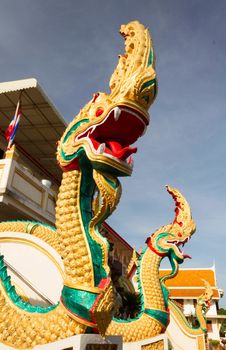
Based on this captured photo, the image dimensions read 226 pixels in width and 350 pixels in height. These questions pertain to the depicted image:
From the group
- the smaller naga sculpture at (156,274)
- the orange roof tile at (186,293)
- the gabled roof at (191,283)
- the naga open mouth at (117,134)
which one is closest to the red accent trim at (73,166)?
the naga open mouth at (117,134)

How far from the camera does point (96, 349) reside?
2.20 metres

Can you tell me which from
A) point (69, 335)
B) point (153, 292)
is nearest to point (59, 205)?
point (69, 335)

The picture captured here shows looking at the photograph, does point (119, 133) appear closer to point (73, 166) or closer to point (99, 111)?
point (99, 111)

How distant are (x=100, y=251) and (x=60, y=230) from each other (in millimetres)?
383

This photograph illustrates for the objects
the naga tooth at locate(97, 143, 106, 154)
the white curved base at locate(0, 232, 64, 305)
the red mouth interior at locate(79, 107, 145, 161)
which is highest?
the red mouth interior at locate(79, 107, 145, 161)

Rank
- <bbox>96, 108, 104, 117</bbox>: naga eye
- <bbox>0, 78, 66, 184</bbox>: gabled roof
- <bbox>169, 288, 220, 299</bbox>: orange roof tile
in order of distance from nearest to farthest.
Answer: <bbox>96, 108, 104, 117</bbox>: naga eye → <bbox>0, 78, 66, 184</bbox>: gabled roof → <bbox>169, 288, 220, 299</bbox>: orange roof tile

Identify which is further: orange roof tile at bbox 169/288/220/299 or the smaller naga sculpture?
orange roof tile at bbox 169/288/220/299

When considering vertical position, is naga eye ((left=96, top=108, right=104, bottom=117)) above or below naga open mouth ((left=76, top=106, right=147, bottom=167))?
above

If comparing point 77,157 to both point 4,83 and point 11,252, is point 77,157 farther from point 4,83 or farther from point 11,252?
point 4,83

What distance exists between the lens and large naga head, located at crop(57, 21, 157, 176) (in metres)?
2.33

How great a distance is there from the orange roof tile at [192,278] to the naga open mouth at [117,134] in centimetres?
2223

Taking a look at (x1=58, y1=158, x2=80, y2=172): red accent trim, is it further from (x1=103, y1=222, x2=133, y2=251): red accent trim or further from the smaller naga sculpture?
(x1=103, y1=222, x2=133, y2=251): red accent trim

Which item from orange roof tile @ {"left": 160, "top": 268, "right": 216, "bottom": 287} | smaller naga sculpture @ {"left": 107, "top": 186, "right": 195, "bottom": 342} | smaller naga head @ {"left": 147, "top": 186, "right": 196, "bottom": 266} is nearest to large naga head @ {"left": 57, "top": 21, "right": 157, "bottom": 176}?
smaller naga sculpture @ {"left": 107, "top": 186, "right": 195, "bottom": 342}

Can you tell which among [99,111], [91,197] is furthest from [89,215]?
[99,111]
